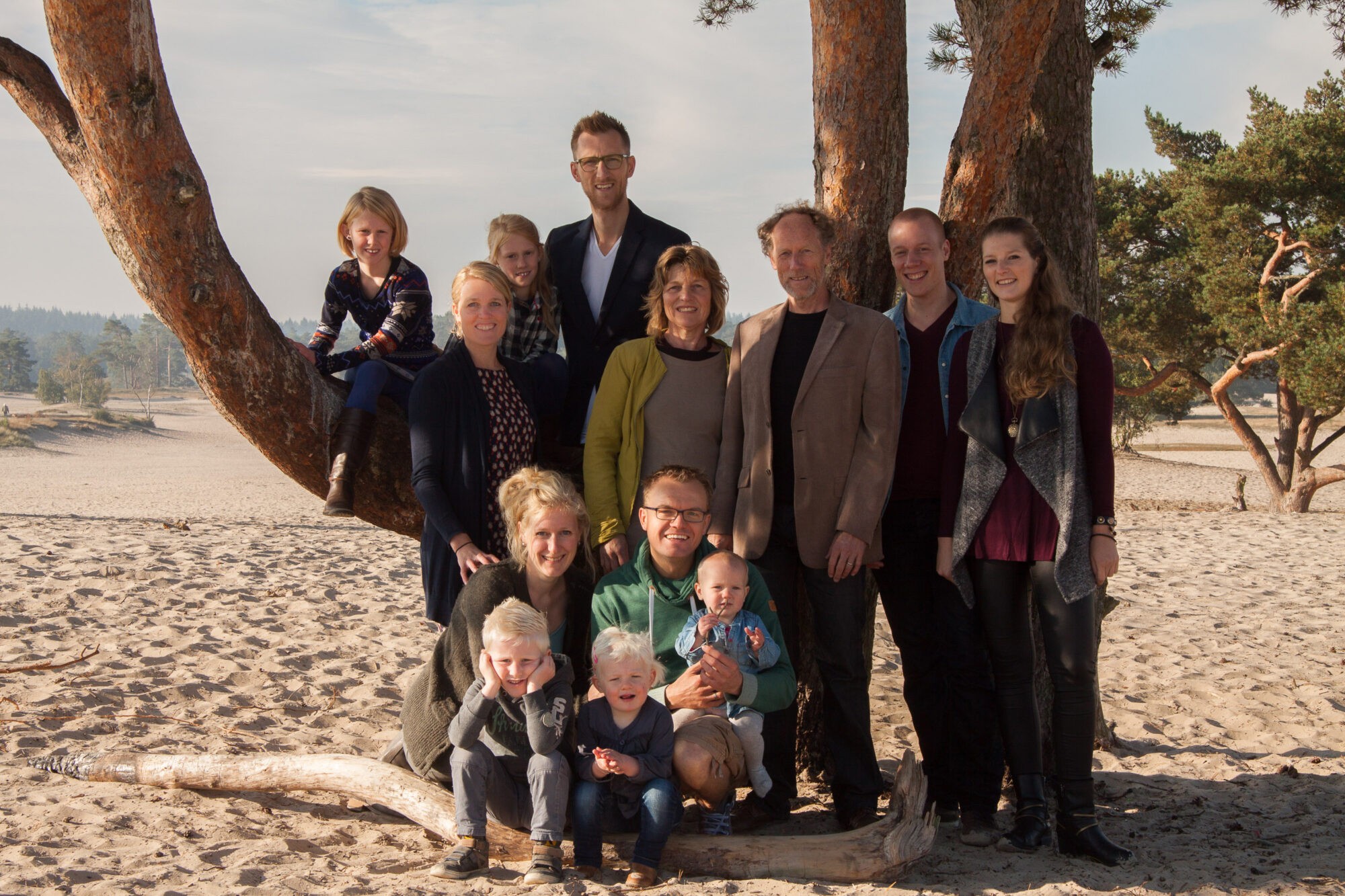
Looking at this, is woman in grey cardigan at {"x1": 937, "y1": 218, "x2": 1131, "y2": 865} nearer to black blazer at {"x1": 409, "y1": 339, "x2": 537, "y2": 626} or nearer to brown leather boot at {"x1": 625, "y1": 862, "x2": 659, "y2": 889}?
brown leather boot at {"x1": 625, "y1": 862, "x2": 659, "y2": 889}

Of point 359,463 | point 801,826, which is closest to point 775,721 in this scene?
point 801,826

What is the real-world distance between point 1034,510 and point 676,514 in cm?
116

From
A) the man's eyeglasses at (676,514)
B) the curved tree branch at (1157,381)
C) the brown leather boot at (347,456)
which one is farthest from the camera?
the curved tree branch at (1157,381)

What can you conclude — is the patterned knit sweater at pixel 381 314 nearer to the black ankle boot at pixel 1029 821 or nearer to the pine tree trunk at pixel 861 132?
the pine tree trunk at pixel 861 132

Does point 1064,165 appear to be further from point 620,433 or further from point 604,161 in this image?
point 620,433

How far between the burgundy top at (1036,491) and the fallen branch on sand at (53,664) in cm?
470

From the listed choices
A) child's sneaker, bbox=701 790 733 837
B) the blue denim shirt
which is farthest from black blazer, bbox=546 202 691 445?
child's sneaker, bbox=701 790 733 837

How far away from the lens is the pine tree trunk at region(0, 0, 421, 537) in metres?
3.21

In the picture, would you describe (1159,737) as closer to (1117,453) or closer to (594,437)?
(594,437)

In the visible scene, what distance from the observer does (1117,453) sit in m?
35.0

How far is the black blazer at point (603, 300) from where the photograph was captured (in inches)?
157

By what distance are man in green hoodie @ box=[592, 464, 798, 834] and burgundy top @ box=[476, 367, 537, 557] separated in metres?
0.44

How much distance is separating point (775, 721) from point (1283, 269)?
1929 centimetres

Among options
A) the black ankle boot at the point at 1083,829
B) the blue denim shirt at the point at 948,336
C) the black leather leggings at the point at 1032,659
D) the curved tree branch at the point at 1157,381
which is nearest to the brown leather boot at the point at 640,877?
the black leather leggings at the point at 1032,659
